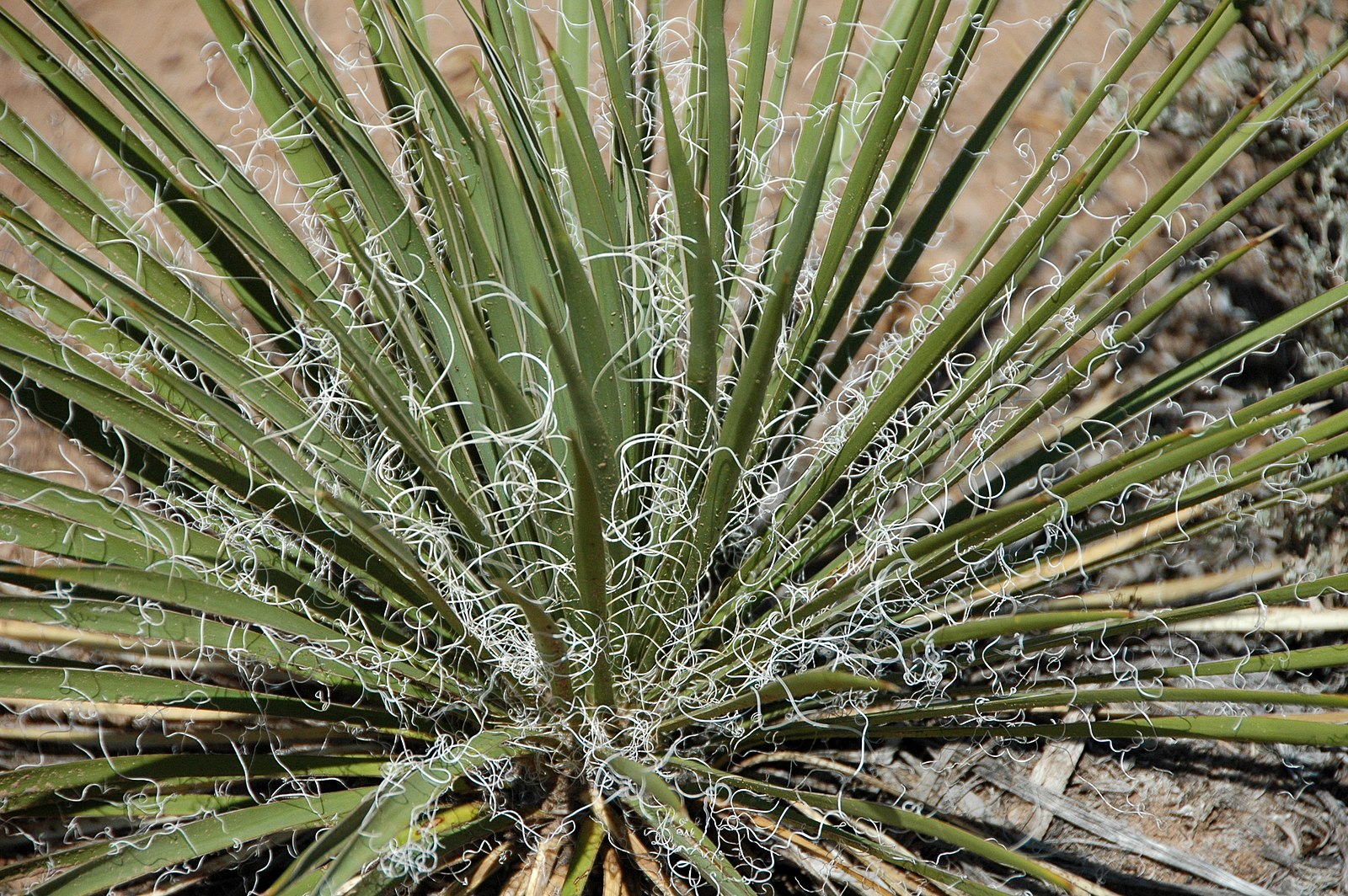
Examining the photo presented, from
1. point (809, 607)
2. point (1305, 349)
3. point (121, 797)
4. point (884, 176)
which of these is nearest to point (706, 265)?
point (809, 607)

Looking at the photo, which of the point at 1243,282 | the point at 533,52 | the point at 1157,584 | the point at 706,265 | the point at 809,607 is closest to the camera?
the point at 706,265

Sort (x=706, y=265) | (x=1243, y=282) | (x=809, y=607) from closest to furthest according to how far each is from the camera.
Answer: (x=706, y=265) < (x=809, y=607) < (x=1243, y=282)

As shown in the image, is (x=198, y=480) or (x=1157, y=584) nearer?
(x=198, y=480)

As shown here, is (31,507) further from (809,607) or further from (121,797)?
(809,607)

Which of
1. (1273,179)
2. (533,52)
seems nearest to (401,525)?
(533,52)

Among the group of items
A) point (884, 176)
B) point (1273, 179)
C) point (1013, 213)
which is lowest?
point (1273, 179)

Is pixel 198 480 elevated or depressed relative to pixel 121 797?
elevated

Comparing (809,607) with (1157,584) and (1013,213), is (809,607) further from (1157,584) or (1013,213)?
(1157,584)
